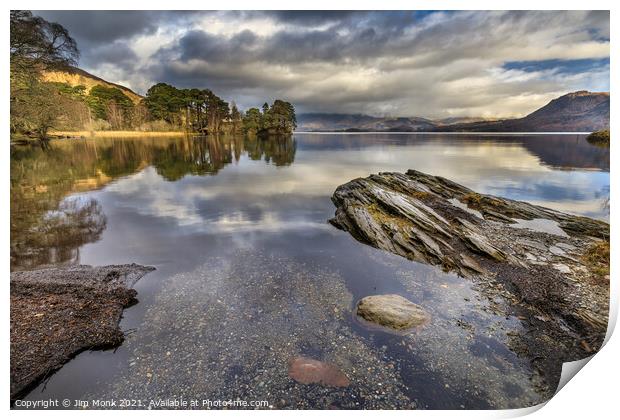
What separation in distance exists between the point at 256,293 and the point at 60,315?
4086 millimetres

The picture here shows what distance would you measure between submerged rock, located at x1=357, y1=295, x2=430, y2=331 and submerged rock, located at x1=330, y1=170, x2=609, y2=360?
2.75m

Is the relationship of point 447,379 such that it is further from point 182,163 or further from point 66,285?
point 182,163

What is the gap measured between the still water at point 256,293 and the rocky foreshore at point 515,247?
642 millimetres

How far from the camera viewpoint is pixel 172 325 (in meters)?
6.21

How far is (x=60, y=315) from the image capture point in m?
6.00

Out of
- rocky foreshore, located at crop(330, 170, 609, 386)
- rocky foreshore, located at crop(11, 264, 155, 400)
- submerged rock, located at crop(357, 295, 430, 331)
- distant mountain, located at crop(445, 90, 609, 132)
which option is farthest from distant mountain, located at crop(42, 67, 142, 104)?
distant mountain, located at crop(445, 90, 609, 132)

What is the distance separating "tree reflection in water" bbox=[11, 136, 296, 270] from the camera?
29.8 feet

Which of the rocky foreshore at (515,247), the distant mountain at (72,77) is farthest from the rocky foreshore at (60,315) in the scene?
the rocky foreshore at (515,247)

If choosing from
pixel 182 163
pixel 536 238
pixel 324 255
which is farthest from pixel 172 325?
pixel 182 163

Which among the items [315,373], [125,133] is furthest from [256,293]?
[125,133]

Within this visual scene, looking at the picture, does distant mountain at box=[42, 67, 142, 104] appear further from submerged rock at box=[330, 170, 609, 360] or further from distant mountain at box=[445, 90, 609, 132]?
distant mountain at box=[445, 90, 609, 132]

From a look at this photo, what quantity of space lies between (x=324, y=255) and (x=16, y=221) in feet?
34.0

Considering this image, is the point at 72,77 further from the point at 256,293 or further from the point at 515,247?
the point at 515,247

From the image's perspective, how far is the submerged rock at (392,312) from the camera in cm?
637
